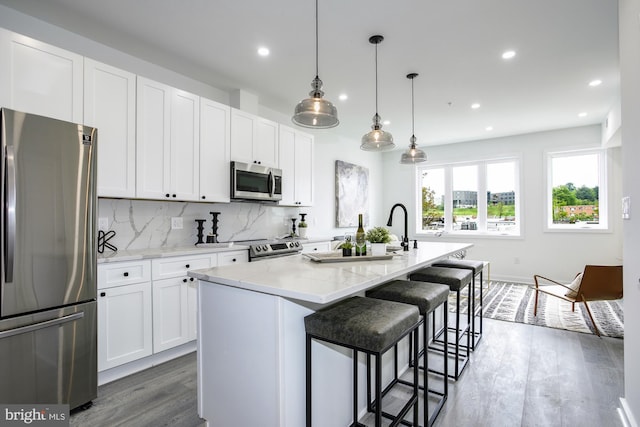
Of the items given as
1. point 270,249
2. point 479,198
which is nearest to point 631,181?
point 270,249

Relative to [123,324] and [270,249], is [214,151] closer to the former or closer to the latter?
→ [270,249]

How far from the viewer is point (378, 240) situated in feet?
7.77

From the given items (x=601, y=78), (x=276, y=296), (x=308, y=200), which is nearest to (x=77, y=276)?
(x=276, y=296)

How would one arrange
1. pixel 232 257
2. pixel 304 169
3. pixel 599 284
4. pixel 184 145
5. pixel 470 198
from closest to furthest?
pixel 184 145 < pixel 232 257 < pixel 599 284 < pixel 304 169 < pixel 470 198

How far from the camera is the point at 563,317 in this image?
12.6ft

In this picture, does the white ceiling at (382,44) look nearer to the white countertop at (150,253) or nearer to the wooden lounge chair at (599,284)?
the white countertop at (150,253)

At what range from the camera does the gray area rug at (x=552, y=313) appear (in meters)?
3.54

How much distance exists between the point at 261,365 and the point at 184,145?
228 centimetres

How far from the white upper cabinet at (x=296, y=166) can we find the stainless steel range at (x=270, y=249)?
67 cm

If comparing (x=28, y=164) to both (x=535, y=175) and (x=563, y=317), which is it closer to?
(x=563, y=317)

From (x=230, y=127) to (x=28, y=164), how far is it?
1934 millimetres

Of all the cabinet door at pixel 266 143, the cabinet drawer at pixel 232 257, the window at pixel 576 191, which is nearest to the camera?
the cabinet drawer at pixel 232 257

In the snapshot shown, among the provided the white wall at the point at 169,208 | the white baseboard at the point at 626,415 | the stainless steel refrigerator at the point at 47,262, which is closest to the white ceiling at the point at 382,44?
the white wall at the point at 169,208

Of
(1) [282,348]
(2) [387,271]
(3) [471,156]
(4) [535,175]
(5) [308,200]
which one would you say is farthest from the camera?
(3) [471,156]
